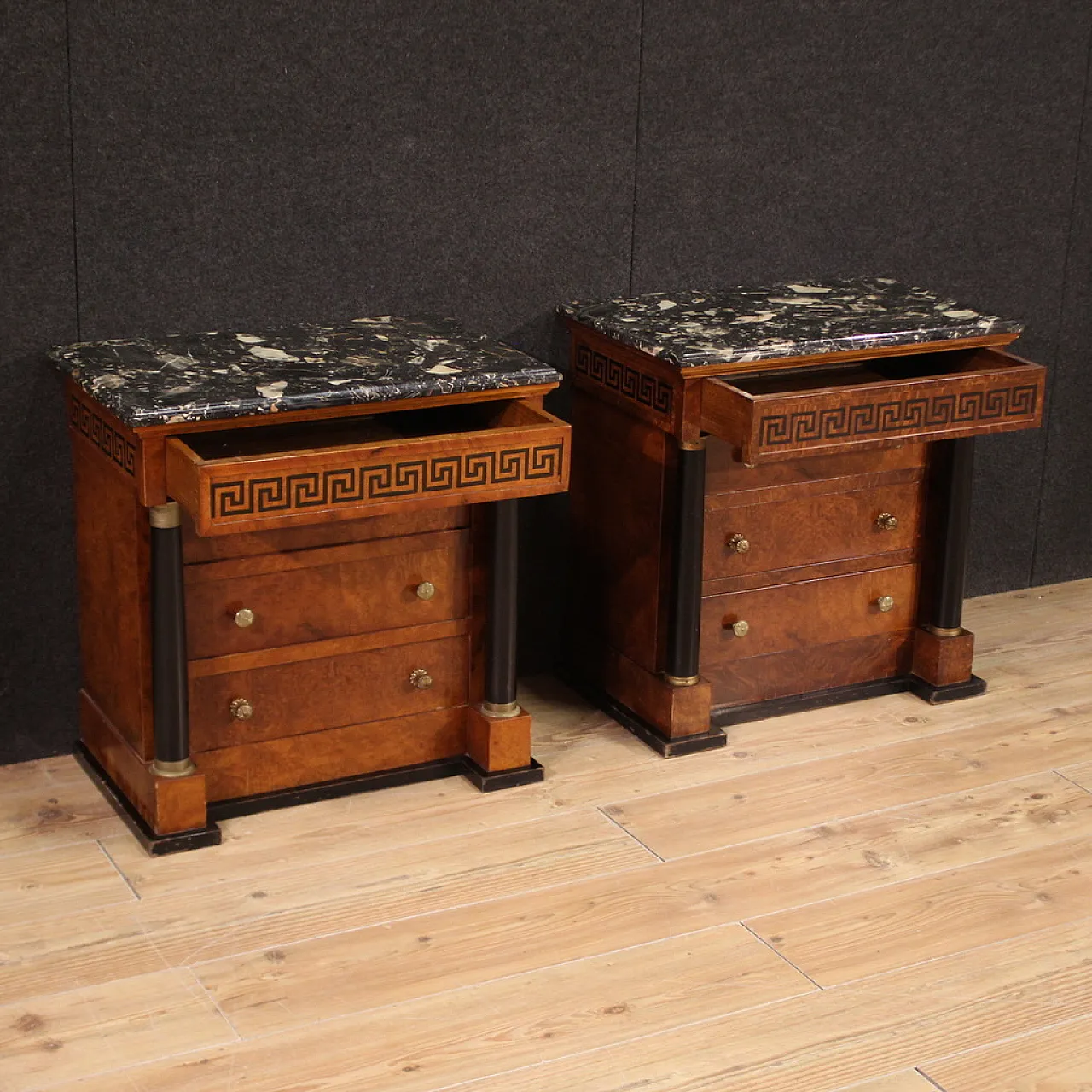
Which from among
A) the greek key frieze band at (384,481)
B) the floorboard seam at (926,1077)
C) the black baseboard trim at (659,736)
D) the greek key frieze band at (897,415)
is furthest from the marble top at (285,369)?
the floorboard seam at (926,1077)

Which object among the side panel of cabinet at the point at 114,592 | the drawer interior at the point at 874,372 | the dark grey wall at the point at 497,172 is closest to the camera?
the side panel of cabinet at the point at 114,592

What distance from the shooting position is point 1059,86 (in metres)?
3.51

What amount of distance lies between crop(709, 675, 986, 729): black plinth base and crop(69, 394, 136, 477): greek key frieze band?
3.93 feet

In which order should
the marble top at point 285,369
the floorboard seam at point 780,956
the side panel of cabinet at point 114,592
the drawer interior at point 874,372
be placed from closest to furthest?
the floorboard seam at point 780,956 < the marble top at point 285,369 < the side panel of cabinet at point 114,592 < the drawer interior at point 874,372

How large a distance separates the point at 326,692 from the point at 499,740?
1.02 feet

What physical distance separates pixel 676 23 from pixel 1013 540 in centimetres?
145

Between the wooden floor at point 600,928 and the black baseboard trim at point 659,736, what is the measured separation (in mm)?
34

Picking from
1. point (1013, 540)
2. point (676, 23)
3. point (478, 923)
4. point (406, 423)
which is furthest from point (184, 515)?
point (1013, 540)

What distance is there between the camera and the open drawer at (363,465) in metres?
2.40

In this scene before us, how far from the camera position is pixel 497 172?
303 cm

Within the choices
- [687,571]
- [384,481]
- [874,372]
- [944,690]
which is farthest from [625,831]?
[874,372]

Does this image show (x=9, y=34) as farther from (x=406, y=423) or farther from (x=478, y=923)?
(x=478, y=923)

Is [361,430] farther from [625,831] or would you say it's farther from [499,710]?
[625,831]

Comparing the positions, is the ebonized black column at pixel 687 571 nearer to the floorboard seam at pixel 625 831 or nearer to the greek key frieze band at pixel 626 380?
the greek key frieze band at pixel 626 380
